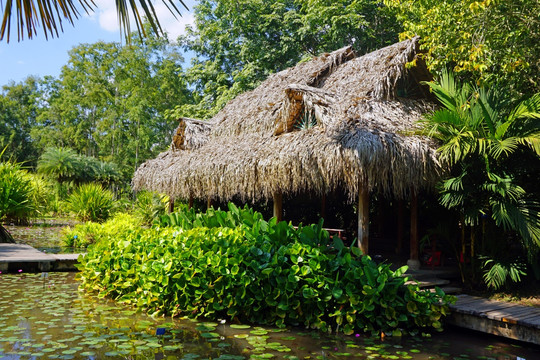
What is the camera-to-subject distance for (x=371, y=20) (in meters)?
17.7

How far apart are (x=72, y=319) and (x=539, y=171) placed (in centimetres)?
607

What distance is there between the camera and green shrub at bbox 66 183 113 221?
15352 mm

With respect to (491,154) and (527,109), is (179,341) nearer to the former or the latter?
(491,154)

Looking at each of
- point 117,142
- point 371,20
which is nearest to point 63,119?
point 117,142

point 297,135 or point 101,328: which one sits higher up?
point 297,135

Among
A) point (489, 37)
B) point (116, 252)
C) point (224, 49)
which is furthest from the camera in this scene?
point (224, 49)

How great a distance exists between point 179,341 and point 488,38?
6.47 metres

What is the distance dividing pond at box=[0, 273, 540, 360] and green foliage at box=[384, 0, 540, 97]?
4097mm

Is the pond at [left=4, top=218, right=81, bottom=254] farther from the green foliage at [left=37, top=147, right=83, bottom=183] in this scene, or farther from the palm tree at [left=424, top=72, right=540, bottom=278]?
the palm tree at [left=424, top=72, right=540, bottom=278]

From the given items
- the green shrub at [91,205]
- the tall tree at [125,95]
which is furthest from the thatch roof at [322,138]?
the tall tree at [125,95]

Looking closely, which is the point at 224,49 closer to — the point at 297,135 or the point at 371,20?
the point at 371,20

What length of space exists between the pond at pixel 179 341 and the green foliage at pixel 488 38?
4.10m

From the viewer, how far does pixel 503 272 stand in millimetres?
5945

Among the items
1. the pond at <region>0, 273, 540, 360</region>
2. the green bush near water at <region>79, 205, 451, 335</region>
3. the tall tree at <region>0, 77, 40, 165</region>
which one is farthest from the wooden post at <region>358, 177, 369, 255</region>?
the tall tree at <region>0, 77, 40, 165</region>
